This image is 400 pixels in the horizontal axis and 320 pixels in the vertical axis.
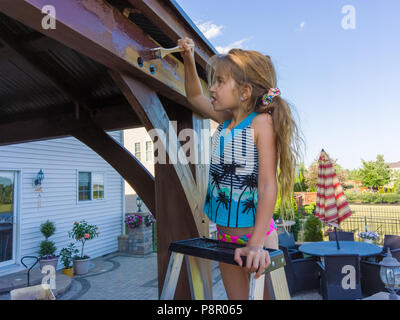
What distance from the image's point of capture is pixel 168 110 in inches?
94.5

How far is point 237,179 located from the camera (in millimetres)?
1209

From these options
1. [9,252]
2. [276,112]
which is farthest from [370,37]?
[9,252]

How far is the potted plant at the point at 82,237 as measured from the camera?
6.62m

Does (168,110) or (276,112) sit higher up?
(168,110)

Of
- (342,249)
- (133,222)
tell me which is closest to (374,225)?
(342,249)

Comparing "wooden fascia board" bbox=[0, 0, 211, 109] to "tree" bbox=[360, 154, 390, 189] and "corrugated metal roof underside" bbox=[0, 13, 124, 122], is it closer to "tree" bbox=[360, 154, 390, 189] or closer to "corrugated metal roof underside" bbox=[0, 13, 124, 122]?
"corrugated metal roof underside" bbox=[0, 13, 124, 122]

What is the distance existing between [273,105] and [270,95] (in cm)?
4

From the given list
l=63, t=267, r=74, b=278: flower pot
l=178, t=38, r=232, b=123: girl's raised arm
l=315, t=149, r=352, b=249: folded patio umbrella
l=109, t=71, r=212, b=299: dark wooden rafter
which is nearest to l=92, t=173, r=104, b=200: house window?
l=63, t=267, r=74, b=278: flower pot

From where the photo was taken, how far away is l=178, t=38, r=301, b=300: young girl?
1.14 metres

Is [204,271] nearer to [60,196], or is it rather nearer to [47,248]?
[47,248]
